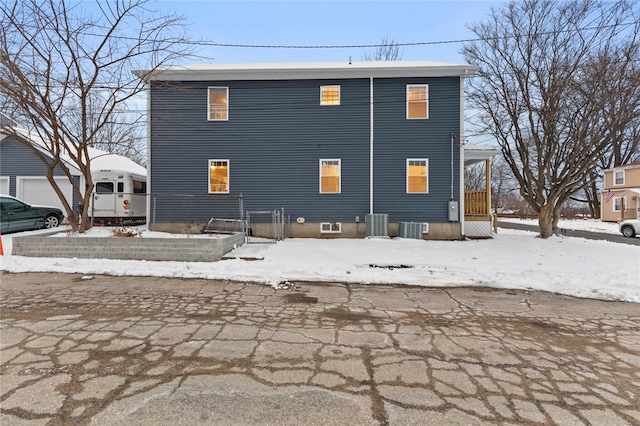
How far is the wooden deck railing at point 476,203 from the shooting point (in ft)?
46.2

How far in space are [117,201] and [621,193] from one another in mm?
36572

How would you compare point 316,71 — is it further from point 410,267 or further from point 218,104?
point 410,267

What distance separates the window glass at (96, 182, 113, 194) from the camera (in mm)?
14820

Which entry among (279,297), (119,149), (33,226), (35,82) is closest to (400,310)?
(279,297)

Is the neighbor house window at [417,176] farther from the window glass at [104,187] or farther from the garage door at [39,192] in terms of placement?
the garage door at [39,192]

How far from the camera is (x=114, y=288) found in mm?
5602

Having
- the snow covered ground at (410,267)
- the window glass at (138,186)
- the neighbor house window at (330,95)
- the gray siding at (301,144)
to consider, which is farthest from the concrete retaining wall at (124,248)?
the window glass at (138,186)

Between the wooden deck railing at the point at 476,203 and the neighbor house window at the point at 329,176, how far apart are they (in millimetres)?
6503

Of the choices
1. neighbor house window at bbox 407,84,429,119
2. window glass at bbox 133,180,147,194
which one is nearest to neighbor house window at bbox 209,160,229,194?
window glass at bbox 133,180,147,194

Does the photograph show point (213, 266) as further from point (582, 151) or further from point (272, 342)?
point (582, 151)

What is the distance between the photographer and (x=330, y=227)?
42.1 ft

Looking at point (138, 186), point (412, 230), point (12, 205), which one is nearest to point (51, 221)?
point (12, 205)

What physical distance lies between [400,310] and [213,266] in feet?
14.6

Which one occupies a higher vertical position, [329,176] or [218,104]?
[218,104]
